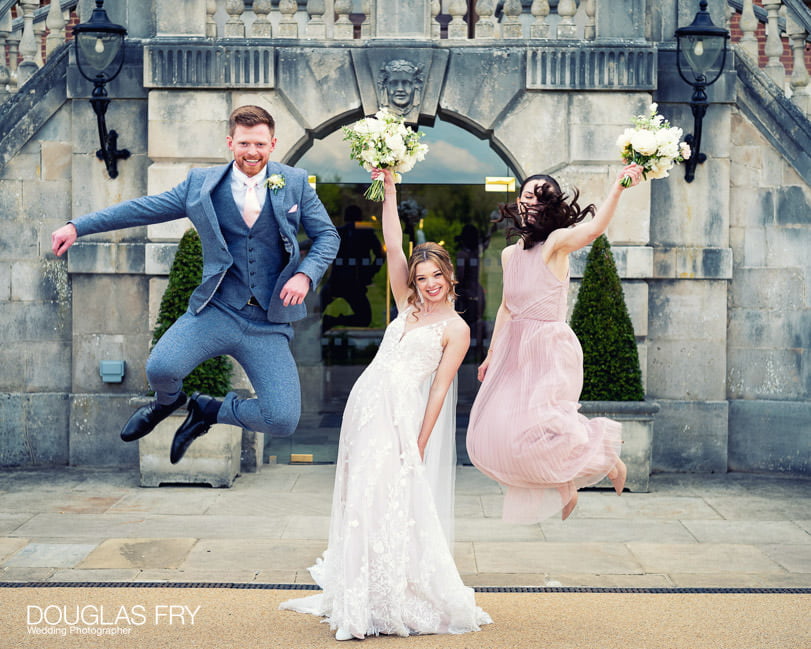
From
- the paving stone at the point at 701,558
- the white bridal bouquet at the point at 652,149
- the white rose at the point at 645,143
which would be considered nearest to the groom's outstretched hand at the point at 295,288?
the white bridal bouquet at the point at 652,149

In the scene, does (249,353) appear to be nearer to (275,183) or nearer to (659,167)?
(275,183)

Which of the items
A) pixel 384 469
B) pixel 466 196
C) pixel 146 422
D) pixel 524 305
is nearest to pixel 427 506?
pixel 384 469

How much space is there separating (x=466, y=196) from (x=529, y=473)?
5319mm

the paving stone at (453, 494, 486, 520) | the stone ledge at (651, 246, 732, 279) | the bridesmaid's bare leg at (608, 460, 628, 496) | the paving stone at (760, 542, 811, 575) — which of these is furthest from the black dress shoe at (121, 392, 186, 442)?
the stone ledge at (651, 246, 732, 279)

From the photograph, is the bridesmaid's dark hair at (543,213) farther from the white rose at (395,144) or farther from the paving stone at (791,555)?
the paving stone at (791,555)

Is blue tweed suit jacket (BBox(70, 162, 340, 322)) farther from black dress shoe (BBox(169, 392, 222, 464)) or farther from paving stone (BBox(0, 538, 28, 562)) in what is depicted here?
paving stone (BBox(0, 538, 28, 562))

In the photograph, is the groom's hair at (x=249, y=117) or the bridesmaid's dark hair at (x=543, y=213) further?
the bridesmaid's dark hair at (x=543, y=213)

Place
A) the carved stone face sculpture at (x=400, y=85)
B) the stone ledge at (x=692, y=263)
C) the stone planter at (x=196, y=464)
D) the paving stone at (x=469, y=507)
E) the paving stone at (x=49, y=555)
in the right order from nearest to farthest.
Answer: the paving stone at (x=49, y=555) → the paving stone at (x=469, y=507) → the stone planter at (x=196, y=464) → the carved stone face sculpture at (x=400, y=85) → the stone ledge at (x=692, y=263)

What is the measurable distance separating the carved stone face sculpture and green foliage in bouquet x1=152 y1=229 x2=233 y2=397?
6.65 ft

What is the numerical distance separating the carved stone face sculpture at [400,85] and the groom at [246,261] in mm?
4106

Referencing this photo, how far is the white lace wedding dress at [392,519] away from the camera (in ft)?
16.3

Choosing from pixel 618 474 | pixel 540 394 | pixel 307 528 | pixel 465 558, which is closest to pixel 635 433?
pixel 465 558

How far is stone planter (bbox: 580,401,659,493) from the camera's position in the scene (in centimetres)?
853

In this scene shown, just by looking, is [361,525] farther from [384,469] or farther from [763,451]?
[763,451]
